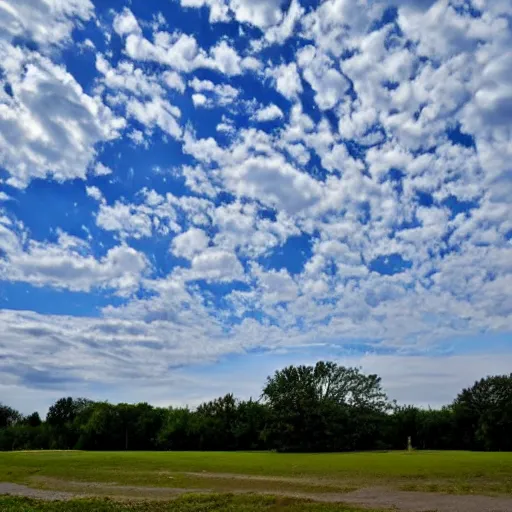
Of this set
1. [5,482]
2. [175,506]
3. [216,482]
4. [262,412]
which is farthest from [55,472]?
[262,412]

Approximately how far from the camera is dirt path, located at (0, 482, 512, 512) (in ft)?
71.7

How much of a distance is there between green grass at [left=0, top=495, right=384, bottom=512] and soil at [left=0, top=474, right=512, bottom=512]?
220 centimetres

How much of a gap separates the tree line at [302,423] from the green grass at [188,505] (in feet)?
227

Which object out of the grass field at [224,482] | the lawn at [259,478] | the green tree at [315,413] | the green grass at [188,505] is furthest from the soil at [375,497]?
the green tree at [315,413]

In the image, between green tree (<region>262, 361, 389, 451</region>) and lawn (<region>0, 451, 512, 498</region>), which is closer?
lawn (<region>0, 451, 512, 498</region>)

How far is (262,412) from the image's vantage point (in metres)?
104

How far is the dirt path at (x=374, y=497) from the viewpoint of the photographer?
861 inches

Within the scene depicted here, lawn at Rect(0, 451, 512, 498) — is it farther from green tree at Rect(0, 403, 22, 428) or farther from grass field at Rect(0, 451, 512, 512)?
green tree at Rect(0, 403, 22, 428)

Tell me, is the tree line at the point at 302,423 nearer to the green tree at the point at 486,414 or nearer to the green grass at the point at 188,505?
the green tree at the point at 486,414

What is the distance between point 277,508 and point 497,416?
255 ft

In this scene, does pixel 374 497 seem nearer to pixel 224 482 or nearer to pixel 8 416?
pixel 224 482

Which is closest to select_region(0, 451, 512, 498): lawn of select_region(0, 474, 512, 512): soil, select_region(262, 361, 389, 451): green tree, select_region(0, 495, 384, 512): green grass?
select_region(0, 474, 512, 512): soil

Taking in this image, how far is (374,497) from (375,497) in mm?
48

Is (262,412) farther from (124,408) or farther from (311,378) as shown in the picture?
(124,408)
